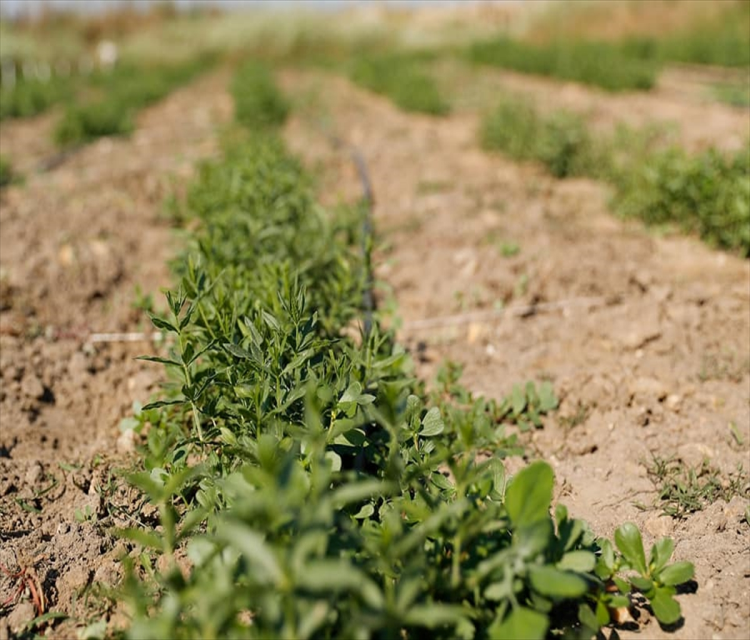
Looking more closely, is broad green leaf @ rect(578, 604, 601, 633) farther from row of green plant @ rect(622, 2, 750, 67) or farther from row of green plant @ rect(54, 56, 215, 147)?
row of green plant @ rect(622, 2, 750, 67)

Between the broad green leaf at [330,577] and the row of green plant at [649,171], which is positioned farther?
the row of green plant at [649,171]

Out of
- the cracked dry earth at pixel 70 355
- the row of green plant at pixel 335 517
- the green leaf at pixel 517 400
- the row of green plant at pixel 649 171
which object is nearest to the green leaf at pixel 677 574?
the row of green plant at pixel 335 517

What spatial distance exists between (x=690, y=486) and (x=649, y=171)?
293 cm

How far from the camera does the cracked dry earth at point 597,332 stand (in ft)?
7.56

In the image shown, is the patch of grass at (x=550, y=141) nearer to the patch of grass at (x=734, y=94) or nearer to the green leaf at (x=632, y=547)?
the patch of grass at (x=734, y=94)

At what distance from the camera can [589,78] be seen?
11.6m

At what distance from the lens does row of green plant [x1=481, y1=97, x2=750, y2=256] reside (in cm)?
425

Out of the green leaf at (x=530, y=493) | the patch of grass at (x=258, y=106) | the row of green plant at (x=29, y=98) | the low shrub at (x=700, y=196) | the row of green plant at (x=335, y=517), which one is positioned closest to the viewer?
the row of green plant at (x=335, y=517)

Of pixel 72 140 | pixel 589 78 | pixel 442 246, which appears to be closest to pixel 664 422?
pixel 442 246

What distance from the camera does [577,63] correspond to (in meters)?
12.3

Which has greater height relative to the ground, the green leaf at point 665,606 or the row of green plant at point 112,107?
the row of green plant at point 112,107

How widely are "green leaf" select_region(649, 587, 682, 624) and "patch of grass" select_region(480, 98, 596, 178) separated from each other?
15.8 feet

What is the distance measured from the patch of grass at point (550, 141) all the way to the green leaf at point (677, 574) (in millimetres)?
4752

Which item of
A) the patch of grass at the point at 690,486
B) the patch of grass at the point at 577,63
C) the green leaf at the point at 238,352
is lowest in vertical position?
the patch of grass at the point at 690,486
